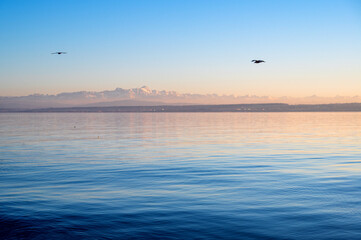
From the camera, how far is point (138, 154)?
1713 inches

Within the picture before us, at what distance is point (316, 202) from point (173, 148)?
30.8 meters

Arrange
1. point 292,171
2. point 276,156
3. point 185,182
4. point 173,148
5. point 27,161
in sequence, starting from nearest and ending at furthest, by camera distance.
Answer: point 185,182 → point 292,171 → point 27,161 → point 276,156 → point 173,148

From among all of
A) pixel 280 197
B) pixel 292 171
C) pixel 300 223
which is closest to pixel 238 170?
pixel 292 171

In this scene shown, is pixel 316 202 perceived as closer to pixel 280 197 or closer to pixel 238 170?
pixel 280 197

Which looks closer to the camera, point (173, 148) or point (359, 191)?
point (359, 191)

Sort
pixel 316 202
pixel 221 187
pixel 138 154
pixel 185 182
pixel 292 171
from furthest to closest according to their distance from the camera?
pixel 138 154 < pixel 292 171 < pixel 185 182 < pixel 221 187 < pixel 316 202

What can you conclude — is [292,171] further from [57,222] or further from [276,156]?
[57,222]

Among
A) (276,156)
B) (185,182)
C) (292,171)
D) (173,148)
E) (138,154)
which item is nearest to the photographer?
(185,182)

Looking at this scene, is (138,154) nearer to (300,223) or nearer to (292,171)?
(292,171)

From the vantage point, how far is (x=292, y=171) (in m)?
30.6

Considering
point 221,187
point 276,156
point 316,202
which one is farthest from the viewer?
point 276,156

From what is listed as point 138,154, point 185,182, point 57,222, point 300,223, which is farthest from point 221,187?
point 138,154

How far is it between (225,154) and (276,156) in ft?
18.5

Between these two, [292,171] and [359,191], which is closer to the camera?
[359,191]
